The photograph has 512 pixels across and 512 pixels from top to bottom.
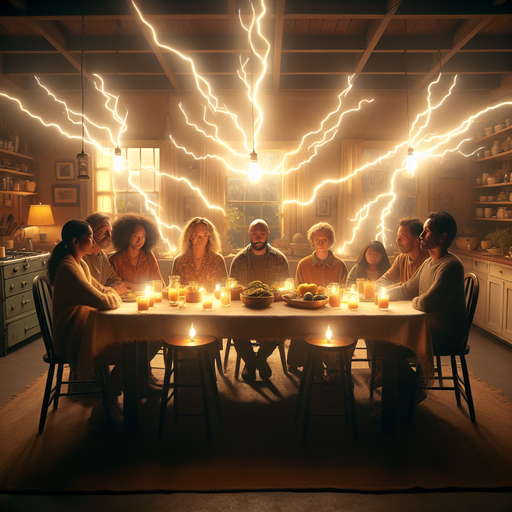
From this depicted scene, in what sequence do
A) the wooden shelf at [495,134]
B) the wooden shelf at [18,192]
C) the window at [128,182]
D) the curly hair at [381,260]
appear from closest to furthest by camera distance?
the curly hair at [381,260]
the wooden shelf at [495,134]
the wooden shelf at [18,192]
the window at [128,182]

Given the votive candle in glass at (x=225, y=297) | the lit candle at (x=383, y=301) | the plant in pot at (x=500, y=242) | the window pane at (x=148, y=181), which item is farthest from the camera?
the window pane at (x=148, y=181)

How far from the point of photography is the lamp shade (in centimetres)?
498

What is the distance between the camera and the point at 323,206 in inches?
212

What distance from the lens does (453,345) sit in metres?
2.40

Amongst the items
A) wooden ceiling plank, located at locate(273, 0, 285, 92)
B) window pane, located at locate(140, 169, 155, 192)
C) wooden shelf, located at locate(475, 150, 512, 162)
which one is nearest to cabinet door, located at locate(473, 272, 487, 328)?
wooden shelf, located at locate(475, 150, 512, 162)

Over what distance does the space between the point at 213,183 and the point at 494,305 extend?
3698mm

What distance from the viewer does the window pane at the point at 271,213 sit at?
18.4 feet

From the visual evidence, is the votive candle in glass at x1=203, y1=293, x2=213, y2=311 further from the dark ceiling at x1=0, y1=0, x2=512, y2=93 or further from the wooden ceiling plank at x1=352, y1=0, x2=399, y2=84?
the wooden ceiling plank at x1=352, y1=0, x2=399, y2=84

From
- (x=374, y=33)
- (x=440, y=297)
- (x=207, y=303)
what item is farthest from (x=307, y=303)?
(x=374, y=33)

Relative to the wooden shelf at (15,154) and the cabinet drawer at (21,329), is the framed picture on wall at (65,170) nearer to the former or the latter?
the wooden shelf at (15,154)

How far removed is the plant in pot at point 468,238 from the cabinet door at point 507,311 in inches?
43.2

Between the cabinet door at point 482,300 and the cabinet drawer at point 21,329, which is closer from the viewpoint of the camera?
the cabinet drawer at point 21,329

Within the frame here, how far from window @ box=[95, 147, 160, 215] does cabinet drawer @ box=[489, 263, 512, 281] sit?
431 cm

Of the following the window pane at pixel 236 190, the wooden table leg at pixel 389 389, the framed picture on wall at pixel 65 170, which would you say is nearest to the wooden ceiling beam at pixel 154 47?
the window pane at pixel 236 190
